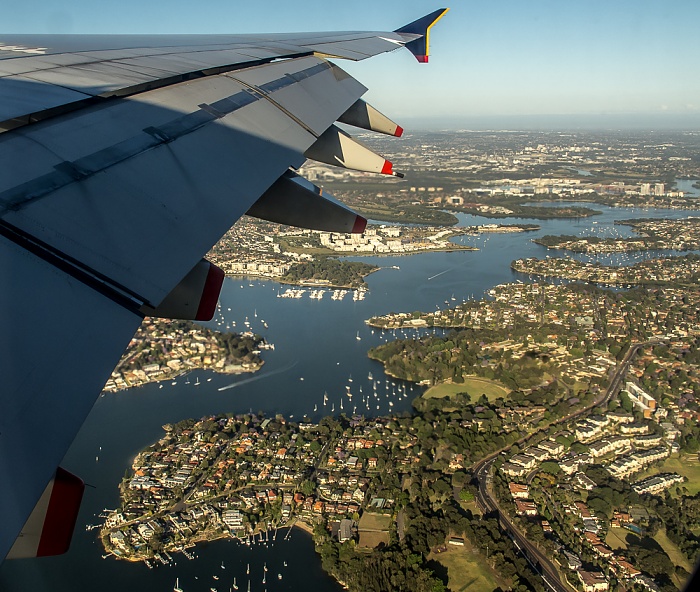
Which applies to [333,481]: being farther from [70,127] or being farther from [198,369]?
[70,127]

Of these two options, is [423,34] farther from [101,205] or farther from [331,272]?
[331,272]

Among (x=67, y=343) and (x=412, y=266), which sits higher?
(x=67, y=343)

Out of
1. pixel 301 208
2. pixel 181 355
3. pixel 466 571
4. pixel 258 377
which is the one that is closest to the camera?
pixel 301 208

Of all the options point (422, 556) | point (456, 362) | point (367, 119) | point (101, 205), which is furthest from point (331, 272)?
point (101, 205)

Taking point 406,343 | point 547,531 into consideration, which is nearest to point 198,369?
point 406,343

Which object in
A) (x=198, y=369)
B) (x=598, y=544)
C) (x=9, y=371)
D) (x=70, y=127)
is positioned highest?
(x=70, y=127)

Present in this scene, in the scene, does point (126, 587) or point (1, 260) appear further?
point (126, 587)

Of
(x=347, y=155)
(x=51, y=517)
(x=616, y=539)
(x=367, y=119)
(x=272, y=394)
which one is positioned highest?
(x=367, y=119)

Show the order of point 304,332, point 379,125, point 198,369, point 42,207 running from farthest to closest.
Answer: point 304,332 → point 198,369 → point 379,125 → point 42,207

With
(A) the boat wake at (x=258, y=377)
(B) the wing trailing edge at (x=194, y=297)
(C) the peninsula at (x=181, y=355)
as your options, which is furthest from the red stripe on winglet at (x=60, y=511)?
(C) the peninsula at (x=181, y=355)
